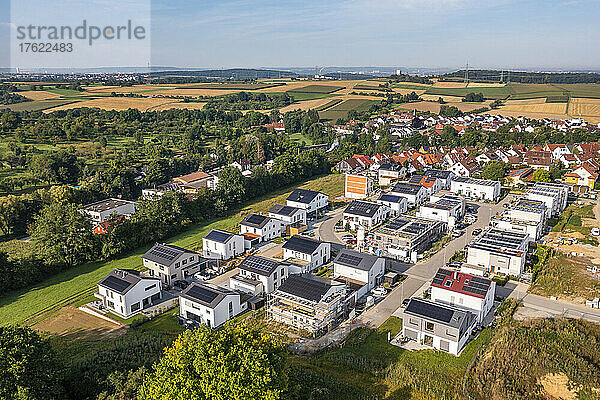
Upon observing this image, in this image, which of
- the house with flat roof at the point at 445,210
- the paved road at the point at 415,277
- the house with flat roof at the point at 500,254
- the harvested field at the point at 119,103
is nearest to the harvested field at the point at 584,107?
the house with flat roof at the point at 445,210

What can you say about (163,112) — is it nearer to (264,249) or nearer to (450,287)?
(264,249)

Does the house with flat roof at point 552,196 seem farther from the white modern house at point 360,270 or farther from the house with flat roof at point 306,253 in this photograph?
the house with flat roof at point 306,253

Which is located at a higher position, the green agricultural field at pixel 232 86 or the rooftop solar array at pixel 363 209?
the green agricultural field at pixel 232 86

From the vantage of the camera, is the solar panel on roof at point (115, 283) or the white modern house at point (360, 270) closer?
the solar panel on roof at point (115, 283)

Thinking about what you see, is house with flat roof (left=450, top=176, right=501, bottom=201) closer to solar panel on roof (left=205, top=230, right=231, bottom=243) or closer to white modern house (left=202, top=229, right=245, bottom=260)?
white modern house (left=202, top=229, right=245, bottom=260)

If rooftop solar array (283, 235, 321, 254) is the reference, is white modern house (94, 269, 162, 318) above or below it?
below

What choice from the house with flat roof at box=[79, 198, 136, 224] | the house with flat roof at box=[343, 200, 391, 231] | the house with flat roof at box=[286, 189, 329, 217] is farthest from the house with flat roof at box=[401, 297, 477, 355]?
the house with flat roof at box=[79, 198, 136, 224]
